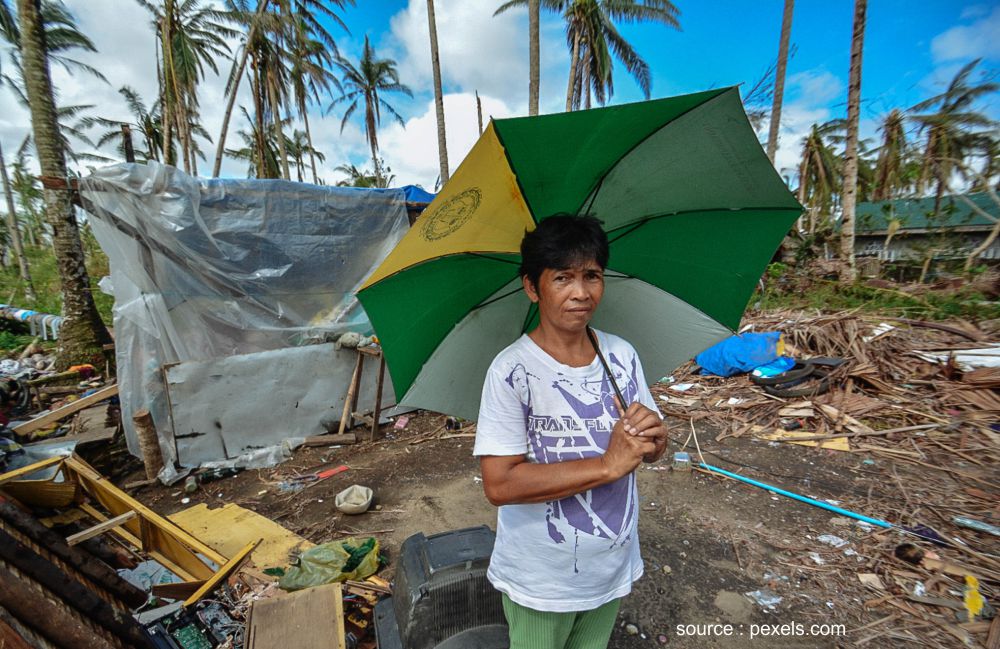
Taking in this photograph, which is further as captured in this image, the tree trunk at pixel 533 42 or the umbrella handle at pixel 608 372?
the tree trunk at pixel 533 42

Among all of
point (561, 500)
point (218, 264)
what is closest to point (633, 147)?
point (561, 500)

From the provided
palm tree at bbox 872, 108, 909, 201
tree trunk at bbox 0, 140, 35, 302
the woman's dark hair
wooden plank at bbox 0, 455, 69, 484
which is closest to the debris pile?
the woman's dark hair

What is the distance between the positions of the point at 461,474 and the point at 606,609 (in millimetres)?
3231

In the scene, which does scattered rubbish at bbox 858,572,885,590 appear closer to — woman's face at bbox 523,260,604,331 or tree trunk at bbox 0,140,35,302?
woman's face at bbox 523,260,604,331

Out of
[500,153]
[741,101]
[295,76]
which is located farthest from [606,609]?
[295,76]

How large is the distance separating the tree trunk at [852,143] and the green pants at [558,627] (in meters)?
10.8

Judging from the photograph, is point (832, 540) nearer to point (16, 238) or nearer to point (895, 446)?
point (895, 446)

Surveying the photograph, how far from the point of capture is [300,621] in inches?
80.4

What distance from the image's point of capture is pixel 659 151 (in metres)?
1.40

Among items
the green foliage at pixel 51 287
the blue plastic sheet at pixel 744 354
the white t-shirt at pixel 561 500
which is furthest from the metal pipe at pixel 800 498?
the green foliage at pixel 51 287

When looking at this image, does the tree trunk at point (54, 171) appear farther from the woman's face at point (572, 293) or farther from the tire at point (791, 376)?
the tire at point (791, 376)

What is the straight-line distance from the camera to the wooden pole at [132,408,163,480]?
4262 mm

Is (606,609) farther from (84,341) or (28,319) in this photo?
(28,319)

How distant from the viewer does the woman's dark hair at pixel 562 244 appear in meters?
1.15
